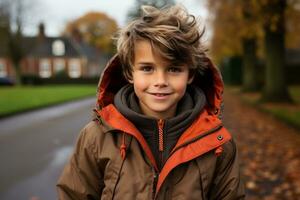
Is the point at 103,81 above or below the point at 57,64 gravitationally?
above

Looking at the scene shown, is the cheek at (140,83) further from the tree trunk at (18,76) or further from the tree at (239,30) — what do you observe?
the tree trunk at (18,76)

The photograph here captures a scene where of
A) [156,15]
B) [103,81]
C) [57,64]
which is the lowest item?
[57,64]

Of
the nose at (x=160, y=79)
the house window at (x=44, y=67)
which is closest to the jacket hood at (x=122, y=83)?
the nose at (x=160, y=79)

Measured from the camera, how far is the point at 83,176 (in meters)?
2.17

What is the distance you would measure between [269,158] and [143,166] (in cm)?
582

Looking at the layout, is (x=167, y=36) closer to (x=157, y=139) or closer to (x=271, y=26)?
(x=157, y=139)

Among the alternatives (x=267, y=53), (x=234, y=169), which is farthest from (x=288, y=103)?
(x=234, y=169)

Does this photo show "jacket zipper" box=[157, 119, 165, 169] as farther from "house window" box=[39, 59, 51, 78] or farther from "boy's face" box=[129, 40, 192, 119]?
"house window" box=[39, 59, 51, 78]

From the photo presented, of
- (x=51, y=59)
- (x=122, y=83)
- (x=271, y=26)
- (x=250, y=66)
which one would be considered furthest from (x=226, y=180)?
(x=51, y=59)

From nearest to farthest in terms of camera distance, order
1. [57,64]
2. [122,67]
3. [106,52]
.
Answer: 1. [122,67]
2. [57,64]
3. [106,52]

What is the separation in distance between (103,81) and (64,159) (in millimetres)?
5755

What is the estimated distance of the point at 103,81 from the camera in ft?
7.94

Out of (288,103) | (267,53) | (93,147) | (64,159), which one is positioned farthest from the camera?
(267,53)

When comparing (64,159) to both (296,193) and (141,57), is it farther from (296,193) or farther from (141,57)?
(141,57)
